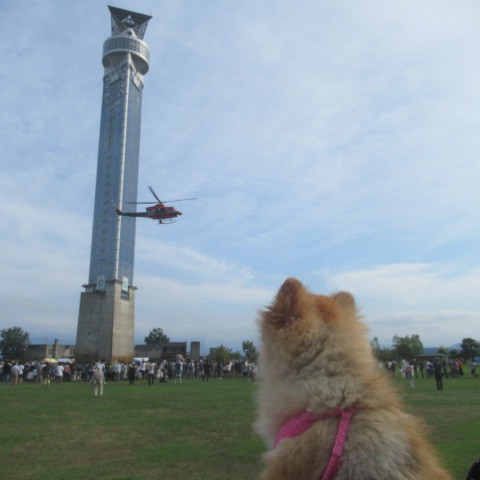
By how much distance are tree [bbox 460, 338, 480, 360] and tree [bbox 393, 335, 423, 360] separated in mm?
10686

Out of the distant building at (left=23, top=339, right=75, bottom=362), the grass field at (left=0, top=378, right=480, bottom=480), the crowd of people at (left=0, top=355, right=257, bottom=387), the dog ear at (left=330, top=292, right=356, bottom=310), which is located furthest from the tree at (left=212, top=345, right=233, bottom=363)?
the dog ear at (left=330, top=292, right=356, bottom=310)

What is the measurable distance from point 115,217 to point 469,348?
65.5m

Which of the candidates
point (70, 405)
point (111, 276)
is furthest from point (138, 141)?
point (70, 405)

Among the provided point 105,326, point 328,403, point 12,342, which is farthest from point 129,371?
point 12,342

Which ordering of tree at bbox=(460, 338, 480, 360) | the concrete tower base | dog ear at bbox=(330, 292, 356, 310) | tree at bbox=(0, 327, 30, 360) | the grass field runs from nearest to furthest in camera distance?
dog ear at bbox=(330, 292, 356, 310), the grass field, tree at bbox=(460, 338, 480, 360), the concrete tower base, tree at bbox=(0, 327, 30, 360)

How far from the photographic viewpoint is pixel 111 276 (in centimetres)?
7431

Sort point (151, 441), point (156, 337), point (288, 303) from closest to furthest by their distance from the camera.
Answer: point (288, 303)
point (151, 441)
point (156, 337)

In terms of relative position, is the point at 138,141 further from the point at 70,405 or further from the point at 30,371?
the point at 70,405

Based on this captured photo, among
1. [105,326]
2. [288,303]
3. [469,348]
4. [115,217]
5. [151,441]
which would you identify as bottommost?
[151,441]

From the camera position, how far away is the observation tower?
70.0 metres

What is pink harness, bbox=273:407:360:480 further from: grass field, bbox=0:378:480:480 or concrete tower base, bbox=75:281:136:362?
concrete tower base, bbox=75:281:136:362

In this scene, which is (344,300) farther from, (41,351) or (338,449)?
(41,351)

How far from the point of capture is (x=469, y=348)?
2539 inches

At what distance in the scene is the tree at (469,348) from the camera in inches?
2506
